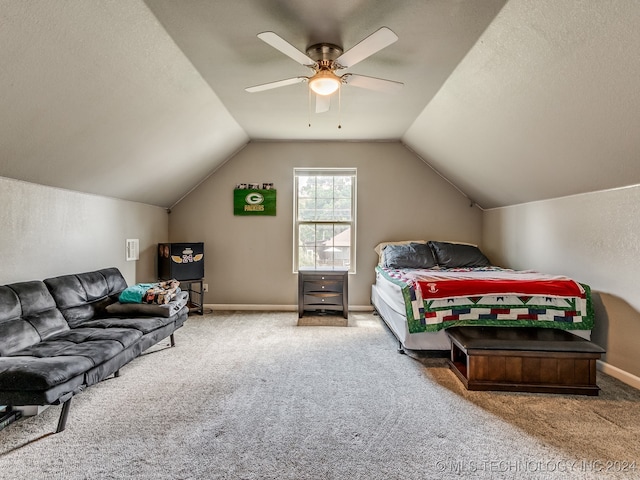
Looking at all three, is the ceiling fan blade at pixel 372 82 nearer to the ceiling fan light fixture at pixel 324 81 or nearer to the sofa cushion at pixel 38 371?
the ceiling fan light fixture at pixel 324 81

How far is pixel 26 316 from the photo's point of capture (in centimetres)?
245

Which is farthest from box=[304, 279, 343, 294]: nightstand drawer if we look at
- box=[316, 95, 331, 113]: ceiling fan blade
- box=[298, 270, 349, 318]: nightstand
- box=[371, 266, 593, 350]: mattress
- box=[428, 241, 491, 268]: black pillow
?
box=[316, 95, 331, 113]: ceiling fan blade

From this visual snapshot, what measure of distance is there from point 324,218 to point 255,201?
1.06 meters

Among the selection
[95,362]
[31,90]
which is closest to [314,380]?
[95,362]

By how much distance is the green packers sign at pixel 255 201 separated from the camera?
5137mm

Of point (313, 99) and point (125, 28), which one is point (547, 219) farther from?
point (125, 28)

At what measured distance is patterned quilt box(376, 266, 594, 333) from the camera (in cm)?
285

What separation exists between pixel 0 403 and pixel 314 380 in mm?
1855

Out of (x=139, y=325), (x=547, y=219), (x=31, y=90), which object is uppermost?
(x=31, y=90)

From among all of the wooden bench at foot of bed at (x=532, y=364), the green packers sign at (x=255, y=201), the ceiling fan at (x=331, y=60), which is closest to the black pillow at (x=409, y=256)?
the green packers sign at (x=255, y=201)

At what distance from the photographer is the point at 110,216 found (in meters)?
3.88

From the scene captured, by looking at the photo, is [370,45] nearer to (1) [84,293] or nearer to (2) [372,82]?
(2) [372,82]

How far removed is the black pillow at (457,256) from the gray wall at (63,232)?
3.91 metres

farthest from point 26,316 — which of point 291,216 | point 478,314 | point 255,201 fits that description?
point 478,314
